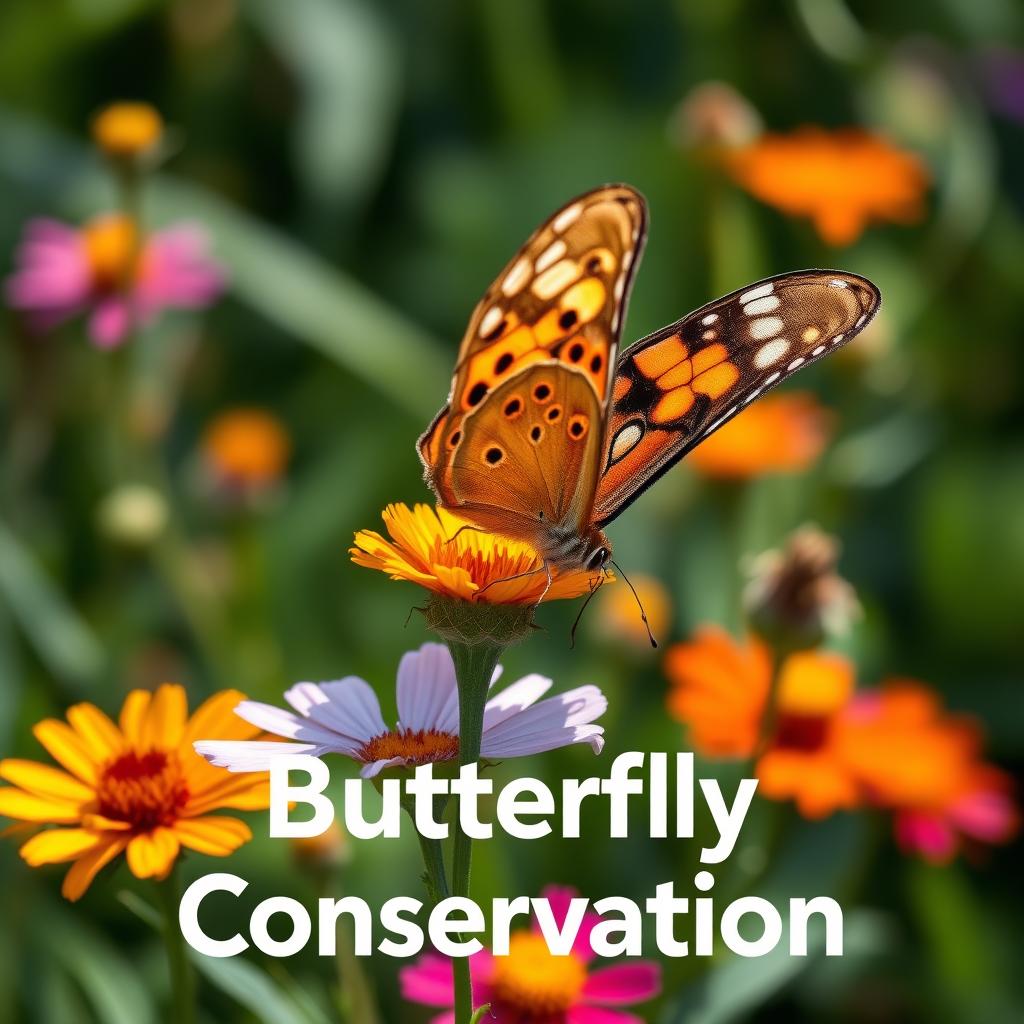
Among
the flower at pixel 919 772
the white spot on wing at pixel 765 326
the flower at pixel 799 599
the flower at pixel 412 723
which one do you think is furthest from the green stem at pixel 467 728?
the flower at pixel 919 772

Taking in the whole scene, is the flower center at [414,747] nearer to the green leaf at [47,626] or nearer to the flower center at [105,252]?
the green leaf at [47,626]

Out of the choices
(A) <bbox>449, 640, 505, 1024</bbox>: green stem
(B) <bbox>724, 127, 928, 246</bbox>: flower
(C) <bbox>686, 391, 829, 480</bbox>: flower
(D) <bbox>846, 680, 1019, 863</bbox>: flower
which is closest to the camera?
(A) <bbox>449, 640, 505, 1024</bbox>: green stem

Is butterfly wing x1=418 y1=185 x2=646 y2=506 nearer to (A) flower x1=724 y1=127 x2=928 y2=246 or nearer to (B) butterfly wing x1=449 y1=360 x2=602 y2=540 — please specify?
(B) butterfly wing x1=449 y1=360 x2=602 y2=540

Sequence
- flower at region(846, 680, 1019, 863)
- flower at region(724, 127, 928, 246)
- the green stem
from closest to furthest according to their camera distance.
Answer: the green stem < flower at region(846, 680, 1019, 863) < flower at region(724, 127, 928, 246)

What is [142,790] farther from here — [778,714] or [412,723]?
[778,714]

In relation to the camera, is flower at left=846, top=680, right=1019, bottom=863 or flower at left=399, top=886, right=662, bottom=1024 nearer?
flower at left=399, top=886, right=662, bottom=1024

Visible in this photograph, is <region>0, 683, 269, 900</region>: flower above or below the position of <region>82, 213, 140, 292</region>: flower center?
below

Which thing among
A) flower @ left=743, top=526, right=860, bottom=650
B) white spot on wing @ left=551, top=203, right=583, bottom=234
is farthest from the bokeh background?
white spot on wing @ left=551, top=203, right=583, bottom=234
